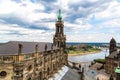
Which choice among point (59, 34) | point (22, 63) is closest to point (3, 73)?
point (22, 63)

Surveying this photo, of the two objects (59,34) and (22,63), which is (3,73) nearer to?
(22,63)

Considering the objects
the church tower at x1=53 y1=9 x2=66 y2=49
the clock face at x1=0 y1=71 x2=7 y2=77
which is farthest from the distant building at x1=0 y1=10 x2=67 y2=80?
the church tower at x1=53 y1=9 x2=66 y2=49

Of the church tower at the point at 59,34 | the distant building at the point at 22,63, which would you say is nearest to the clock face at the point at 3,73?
the distant building at the point at 22,63

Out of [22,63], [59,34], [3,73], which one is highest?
[59,34]

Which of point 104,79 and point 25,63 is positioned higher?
point 25,63

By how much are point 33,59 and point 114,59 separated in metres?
54.9

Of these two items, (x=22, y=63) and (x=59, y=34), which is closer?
(x=22, y=63)

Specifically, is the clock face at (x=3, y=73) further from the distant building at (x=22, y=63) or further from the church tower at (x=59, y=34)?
the church tower at (x=59, y=34)

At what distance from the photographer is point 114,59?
77875mm

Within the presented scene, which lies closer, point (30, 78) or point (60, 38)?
point (30, 78)

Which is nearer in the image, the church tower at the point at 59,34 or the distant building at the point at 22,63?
the distant building at the point at 22,63

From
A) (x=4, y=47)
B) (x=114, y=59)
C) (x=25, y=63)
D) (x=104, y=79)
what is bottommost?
(x=104, y=79)

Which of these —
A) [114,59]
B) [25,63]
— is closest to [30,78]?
[25,63]

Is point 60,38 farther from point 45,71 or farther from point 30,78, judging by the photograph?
point 30,78
